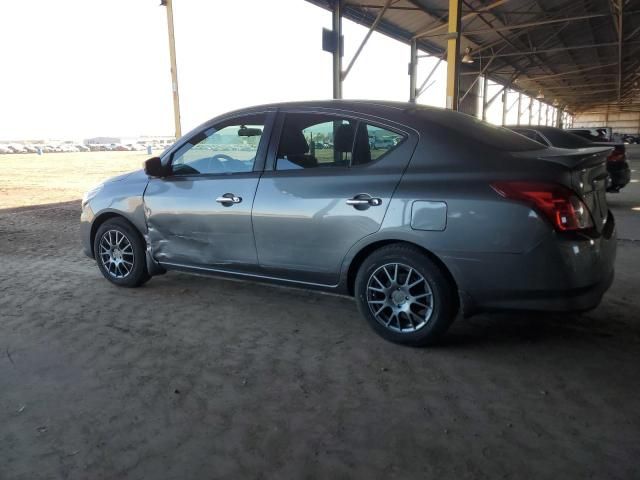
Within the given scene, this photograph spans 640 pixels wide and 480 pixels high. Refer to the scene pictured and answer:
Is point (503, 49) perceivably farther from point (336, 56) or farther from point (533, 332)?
point (533, 332)

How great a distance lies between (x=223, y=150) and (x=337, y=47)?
31.1 ft

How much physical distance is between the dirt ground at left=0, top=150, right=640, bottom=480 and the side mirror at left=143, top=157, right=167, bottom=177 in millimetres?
1113

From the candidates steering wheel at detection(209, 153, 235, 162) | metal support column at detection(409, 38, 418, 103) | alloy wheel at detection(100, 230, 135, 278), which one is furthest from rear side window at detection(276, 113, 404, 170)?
metal support column at detection(409, 38, 418, 103)

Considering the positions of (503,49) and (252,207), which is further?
(503,49)

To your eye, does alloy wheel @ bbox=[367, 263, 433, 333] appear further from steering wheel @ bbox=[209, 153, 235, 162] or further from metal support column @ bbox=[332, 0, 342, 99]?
metal support column @ bbox=[332, 0, 342, 99]

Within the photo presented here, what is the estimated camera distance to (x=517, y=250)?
2.84m

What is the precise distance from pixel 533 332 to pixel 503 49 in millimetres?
22249

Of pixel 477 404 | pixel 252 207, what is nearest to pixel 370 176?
pixel 252 207

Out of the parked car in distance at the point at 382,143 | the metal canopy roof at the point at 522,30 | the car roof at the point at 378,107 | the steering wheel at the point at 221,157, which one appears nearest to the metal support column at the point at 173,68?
the metal canopy roof at the point at 522,30

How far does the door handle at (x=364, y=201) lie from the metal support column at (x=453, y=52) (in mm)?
8049

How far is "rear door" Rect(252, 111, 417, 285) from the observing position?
3.28 meters

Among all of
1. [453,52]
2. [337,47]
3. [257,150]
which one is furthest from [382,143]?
[337,47]

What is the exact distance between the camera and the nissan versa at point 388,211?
A: 9.36 feet

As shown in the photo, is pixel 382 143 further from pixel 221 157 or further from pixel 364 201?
pixel 221 157
